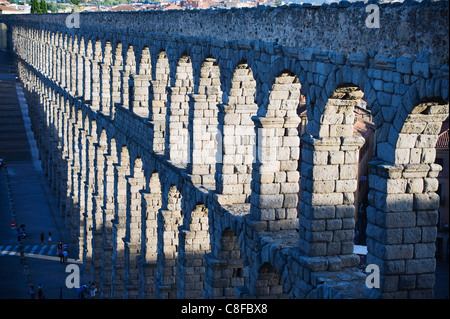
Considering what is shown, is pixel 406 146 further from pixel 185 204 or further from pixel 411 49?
pixel 185 204

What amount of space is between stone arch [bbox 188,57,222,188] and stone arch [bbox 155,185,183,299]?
2.83 m

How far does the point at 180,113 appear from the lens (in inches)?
1168

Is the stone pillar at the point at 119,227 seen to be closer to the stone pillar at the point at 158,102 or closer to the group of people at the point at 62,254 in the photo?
the stone pillar at the point at 158,102

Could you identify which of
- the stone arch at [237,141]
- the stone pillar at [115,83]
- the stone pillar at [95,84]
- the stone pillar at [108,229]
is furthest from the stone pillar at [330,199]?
the stone pillar at [95,84]

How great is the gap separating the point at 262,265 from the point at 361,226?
85.7ft

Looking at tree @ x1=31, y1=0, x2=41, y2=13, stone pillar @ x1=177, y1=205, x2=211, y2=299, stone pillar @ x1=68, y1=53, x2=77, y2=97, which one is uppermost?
tree @ x1=31, y1=0, x2=41, y2=13

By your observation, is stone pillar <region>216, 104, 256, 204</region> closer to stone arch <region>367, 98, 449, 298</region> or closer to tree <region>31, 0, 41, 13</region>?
stone arch <region>367, 98, 449, 298</region>

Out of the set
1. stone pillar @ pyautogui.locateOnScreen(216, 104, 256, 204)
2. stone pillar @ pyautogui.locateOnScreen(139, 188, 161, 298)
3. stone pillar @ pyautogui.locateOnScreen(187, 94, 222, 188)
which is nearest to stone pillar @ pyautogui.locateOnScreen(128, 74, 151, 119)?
stone pillar @ pyautogui.locateOnScreen(139, 188, 161, 298)

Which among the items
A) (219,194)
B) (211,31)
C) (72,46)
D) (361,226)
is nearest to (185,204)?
(219,194)

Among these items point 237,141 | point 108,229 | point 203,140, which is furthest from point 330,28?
point 108,229

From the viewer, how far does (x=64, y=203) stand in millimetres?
57781

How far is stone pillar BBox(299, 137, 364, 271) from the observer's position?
715 inches

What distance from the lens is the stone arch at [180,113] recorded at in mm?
29062

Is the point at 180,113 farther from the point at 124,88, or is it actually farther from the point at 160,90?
the point at 124,88
